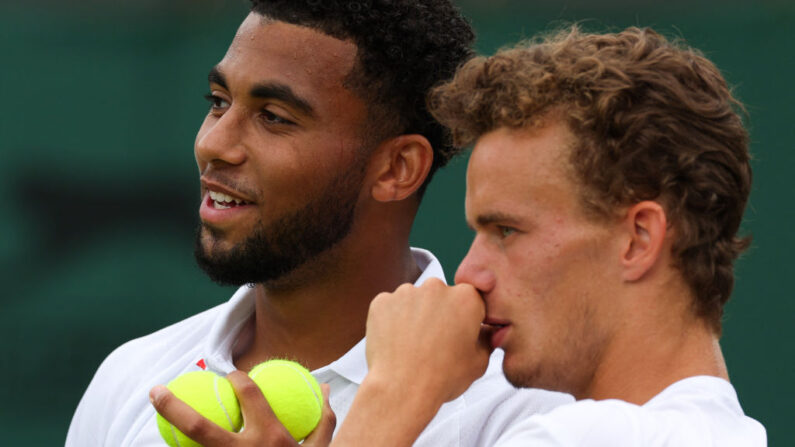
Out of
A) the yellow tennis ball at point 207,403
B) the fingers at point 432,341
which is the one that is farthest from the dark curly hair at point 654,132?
the yellow tennis ball at point 207,403

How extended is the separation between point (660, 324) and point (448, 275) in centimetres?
316

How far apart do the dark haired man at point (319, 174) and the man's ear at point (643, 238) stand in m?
0.75

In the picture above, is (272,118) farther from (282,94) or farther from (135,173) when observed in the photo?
(135,173)

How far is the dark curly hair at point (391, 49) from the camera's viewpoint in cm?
317

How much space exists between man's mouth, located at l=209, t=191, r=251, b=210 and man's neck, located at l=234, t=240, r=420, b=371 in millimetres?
258

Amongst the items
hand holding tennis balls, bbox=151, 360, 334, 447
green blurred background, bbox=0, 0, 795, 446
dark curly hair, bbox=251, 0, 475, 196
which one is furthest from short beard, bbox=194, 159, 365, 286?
green blurred background, bbox=0, 0, 795, 446

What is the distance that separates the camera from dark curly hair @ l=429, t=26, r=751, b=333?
231 centimetres

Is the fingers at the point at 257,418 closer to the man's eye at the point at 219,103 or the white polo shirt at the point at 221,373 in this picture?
the white polo shirt at the point at 221,373

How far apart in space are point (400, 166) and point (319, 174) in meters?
0.26

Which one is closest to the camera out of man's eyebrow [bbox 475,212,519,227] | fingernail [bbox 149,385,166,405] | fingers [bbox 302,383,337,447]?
man's eyebrow [bbox 475,212,519,227]

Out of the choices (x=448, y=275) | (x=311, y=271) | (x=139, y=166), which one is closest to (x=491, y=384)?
(x=311, y=271)

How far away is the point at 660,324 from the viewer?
230 cm

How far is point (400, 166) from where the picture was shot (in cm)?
326

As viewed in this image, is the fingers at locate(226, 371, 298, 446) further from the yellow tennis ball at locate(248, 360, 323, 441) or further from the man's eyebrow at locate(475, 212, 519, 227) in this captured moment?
the man's eyebrow at locate(475, 212, 519, 227)
